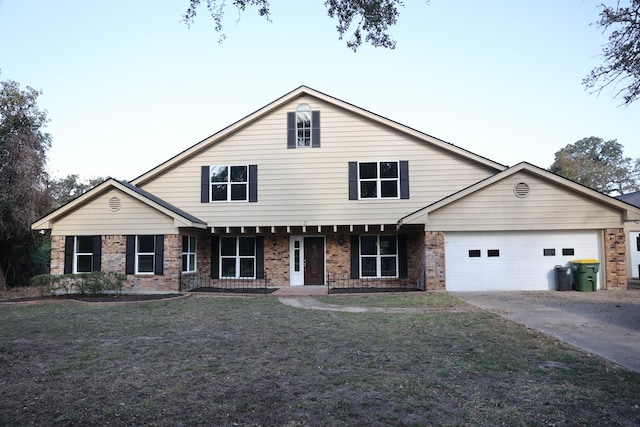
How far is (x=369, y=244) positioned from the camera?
57.9 feet

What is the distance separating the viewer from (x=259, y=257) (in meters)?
18.0

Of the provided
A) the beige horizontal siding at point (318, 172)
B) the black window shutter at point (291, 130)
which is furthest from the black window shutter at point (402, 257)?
the black window shutter at point (291, 130)

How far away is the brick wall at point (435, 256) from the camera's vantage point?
1537cm

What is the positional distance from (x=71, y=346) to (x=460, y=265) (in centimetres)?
1254

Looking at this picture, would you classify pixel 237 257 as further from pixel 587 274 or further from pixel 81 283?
pixel 587 274

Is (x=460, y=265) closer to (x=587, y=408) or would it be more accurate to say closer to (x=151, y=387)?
(x=587, y=408)

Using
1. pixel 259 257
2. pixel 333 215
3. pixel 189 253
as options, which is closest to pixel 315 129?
pixel 333 215

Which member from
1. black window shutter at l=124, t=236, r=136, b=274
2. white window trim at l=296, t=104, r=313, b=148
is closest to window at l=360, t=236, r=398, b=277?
white window trim at l=296, t=104, r=313, b=148

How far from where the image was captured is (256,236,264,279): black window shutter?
58.6 ft

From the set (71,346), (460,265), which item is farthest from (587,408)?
(460,265)

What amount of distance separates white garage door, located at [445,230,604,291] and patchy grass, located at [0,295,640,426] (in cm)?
605

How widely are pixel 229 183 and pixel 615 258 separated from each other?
14.8m

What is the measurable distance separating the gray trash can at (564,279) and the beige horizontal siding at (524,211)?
1490mm

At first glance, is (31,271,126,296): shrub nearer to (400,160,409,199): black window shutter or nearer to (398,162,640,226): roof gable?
(398,162,640,226): roof gable
